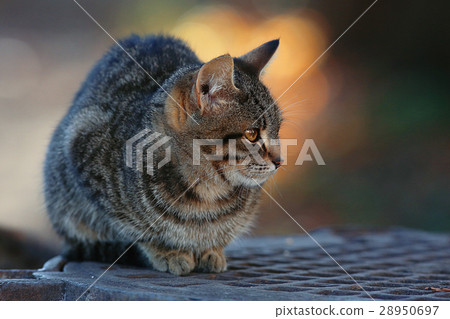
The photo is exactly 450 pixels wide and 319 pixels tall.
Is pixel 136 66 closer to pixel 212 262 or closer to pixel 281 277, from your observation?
pixel 212 262

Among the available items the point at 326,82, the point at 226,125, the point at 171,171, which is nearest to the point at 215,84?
the point at 226,125

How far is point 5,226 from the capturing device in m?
3.78

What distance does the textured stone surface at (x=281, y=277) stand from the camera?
6.52 ft

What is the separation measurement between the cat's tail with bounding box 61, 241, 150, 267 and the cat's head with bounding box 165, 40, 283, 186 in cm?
63

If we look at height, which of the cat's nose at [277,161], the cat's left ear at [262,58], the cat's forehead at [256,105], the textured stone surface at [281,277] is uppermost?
the cat's left ear at [262,58]

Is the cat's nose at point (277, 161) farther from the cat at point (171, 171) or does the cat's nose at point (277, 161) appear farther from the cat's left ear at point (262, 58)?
the cat's left ear at point (262, 58)

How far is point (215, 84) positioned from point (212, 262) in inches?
32.5

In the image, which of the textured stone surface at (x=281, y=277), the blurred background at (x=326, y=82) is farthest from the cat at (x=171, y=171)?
the blurred background at (x=326, y=82)

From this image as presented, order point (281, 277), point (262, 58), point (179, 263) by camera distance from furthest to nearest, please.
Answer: point (262, 58) → point (179, 263) → point (281, 277)

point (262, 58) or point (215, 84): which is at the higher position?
point (262, 58)

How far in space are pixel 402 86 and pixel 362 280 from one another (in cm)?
458

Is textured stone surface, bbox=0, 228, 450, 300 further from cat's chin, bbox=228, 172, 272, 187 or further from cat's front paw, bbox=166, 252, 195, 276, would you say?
cat's chin, bbox=228, 172, 272, 187

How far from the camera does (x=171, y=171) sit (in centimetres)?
253

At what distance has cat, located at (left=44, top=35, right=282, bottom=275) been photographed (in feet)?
8.21
